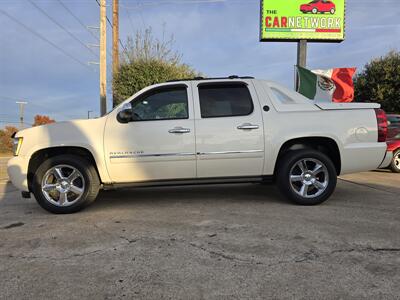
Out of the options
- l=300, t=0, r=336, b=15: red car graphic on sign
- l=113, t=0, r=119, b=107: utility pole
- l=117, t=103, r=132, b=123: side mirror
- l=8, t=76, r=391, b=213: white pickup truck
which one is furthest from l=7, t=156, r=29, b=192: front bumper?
l=300, t=0, r=336, b=15: red car graphic on sign

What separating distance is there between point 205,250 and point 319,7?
15.4 meters

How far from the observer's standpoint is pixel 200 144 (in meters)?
5.51

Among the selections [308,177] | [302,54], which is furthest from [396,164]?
[302,54]

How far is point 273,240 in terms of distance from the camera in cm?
403

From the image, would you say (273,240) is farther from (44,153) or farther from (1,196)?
(1,196)

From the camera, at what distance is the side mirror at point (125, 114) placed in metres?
5.43

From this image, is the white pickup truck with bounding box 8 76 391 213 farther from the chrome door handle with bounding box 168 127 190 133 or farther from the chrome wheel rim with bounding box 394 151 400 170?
the chrome wheel rim with bounding box 394 151 400 170

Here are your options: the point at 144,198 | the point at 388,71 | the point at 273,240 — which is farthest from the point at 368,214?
the point at 388,71

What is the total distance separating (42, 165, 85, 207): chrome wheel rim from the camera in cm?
546

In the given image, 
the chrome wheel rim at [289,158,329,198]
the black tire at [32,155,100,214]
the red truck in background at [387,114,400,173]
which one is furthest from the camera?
the red truck in background at [387,114,400,173]

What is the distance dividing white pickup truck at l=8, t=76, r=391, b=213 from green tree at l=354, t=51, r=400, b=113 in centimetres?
1546

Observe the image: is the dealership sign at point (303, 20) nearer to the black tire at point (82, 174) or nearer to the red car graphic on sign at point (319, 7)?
the red car graphic on sign at point (319, 7)

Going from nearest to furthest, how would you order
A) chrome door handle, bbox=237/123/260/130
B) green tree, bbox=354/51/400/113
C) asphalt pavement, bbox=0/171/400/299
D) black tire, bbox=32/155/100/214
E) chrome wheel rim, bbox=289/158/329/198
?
asphalt pavement, bbox=0/171/400/299 → black tire, bbox=32/155/100/214 → chrome door handle, bbox=237/123/260/130 → chrome wheel rim, bbox=289/158/329/198 → green tree, bbox=354/51/400/113

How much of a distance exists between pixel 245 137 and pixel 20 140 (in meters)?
3.30
